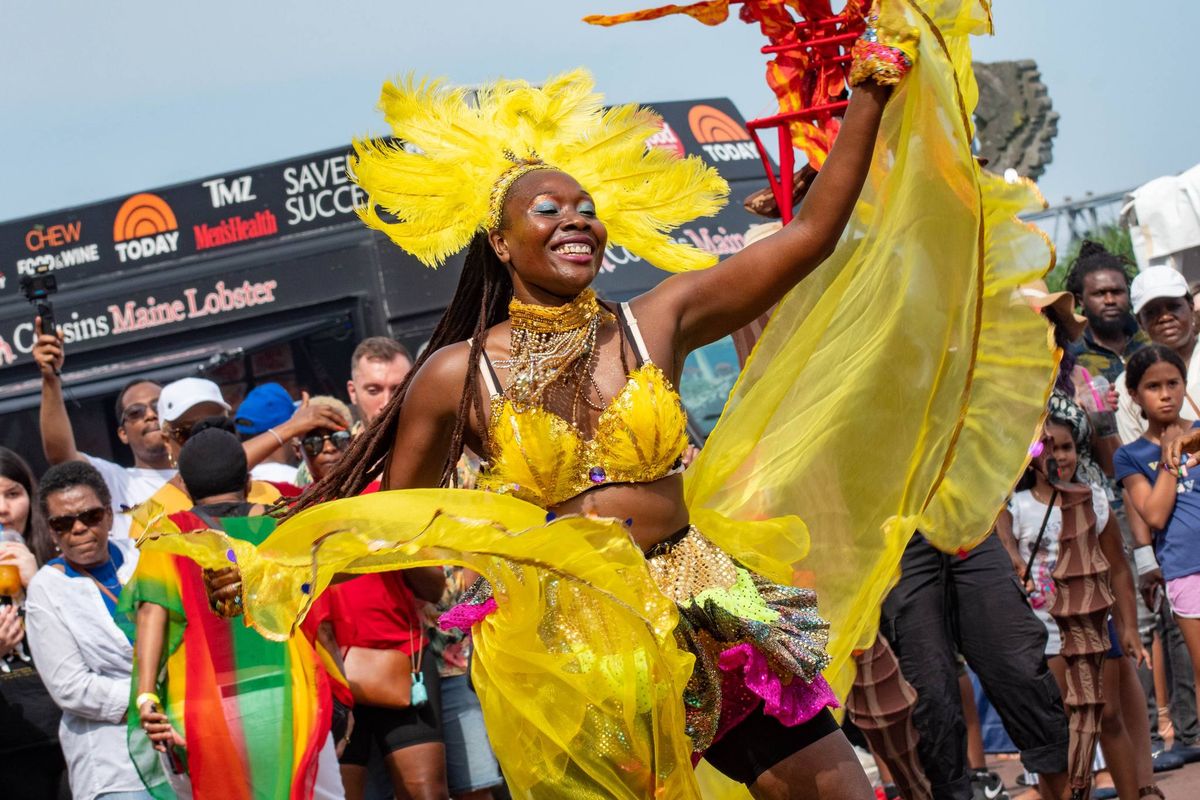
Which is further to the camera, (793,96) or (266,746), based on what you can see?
(266,746)

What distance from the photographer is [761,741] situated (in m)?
3.80

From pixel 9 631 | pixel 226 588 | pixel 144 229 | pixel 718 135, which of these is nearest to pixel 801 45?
pixel 226 588

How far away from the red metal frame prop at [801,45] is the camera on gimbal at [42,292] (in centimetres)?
388

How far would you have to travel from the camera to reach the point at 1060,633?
6059mm

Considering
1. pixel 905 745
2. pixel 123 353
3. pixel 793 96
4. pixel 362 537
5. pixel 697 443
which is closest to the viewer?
pixel 362 537

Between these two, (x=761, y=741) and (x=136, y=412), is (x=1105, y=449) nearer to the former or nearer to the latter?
(x=761, y=741)

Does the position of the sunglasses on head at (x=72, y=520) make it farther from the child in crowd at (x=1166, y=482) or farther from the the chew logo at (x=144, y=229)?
the the chew logo at (x=144, y=229)

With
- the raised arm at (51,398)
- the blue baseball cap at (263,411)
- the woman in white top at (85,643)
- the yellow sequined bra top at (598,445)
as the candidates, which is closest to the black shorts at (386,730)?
the woman in white top at (85,643)

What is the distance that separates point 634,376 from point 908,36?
3.29ft

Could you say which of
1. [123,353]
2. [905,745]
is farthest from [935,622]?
[123,353]

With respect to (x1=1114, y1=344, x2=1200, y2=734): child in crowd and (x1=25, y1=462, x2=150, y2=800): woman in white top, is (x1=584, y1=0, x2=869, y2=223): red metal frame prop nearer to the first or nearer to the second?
(x1=25, y1=462, x2=150, y2=800): woman in white top

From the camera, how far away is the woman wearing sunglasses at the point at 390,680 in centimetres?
565

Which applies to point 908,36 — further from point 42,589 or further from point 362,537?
point 42,589

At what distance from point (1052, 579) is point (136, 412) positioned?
421cm
